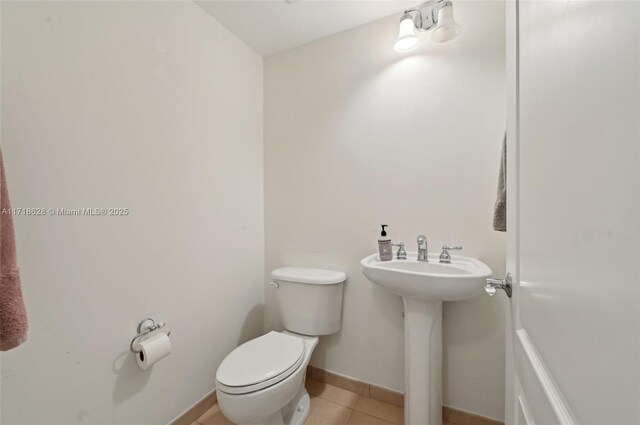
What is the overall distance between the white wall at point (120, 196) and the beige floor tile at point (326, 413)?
60cm

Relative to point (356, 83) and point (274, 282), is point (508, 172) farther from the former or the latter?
point (274, 282)

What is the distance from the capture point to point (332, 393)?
1533 millimetres

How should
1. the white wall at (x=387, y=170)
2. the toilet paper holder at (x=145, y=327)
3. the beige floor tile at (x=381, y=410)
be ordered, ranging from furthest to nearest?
the beige floor tile at (x=381, y=410) < the white wall at (x=387, y=170) < the toilet paper holder at (x=145, y=327)

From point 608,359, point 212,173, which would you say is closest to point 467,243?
point 608,359

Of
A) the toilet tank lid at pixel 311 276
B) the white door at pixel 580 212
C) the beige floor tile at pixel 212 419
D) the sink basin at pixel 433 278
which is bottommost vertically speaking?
the beige floor tile at pixel 212 419

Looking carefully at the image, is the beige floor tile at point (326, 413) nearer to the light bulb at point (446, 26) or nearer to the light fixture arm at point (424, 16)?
the light bulb at point (446, 26)

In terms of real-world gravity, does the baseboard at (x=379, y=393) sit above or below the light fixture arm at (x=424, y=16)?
below

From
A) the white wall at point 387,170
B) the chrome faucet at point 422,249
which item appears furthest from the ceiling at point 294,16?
the chrome faucet at point 422,249

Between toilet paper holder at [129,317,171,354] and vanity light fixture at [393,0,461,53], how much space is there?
1.79 m

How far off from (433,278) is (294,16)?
5.21ft

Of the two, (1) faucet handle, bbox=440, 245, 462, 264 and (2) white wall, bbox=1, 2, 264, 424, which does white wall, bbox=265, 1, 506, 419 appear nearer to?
(1) faucet handle, bbox=440, 245, 462, 264

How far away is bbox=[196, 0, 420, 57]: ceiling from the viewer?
1.36 m

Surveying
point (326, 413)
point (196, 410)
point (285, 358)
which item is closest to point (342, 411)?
point (326, 413)

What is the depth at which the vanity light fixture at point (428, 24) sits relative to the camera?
1.17 metres
